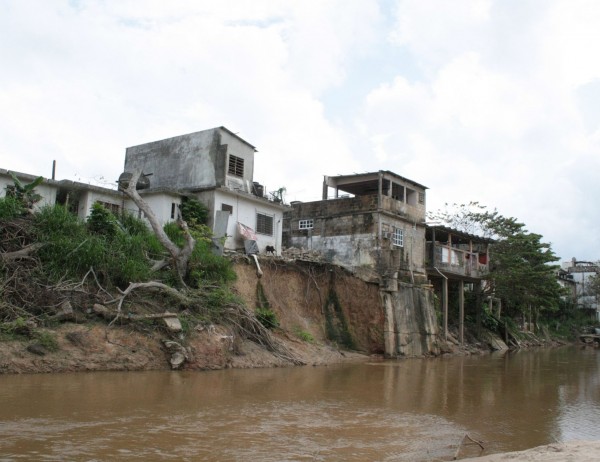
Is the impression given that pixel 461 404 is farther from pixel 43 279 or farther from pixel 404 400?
pixel 43 279

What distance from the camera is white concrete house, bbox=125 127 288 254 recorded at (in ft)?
88.8

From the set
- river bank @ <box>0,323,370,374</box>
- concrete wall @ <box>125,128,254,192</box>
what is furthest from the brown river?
concrete wall @ <box>125,128,254,192</box>

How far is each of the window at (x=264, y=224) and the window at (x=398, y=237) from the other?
7.49m

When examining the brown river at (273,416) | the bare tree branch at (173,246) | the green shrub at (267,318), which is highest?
the bare tree branch at (173,246)

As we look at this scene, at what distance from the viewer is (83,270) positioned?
18578mm

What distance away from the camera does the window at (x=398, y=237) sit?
32.9m

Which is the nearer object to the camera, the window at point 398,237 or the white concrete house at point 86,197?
the white concrete house at point 86,197

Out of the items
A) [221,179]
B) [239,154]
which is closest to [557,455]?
[221,179]

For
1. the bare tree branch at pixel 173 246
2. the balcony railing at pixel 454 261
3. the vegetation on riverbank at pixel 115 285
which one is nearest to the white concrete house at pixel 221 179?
the vegetation on riverbank at pixel 115 285

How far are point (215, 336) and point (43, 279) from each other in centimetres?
540

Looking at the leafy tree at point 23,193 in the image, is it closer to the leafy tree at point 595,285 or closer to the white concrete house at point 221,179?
the white concrete house at point 221,179

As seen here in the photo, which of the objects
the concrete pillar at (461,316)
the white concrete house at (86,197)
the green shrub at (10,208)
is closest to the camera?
the green shrub at (10,208)

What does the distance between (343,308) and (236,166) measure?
8.68 meters

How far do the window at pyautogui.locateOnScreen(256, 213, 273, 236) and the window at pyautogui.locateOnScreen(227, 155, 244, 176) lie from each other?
2323 mm
